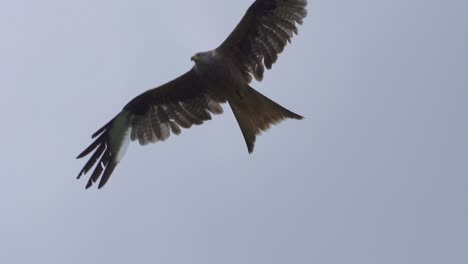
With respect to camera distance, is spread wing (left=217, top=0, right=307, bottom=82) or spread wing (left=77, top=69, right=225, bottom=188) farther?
spread wing (left=77, top=69, right=225, bottom=188)

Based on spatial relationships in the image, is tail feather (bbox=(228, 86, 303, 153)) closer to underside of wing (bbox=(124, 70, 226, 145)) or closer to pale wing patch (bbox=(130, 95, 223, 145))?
underside of wing (bbox=(124, 70, 226, 145))

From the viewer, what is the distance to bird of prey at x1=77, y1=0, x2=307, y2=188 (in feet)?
37.4

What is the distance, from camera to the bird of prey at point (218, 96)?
11406 millimetres

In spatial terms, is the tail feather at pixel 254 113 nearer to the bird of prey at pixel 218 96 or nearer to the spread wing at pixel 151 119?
the bird of prey at pixel 218 96

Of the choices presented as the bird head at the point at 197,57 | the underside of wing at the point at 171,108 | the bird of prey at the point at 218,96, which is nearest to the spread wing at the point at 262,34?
the bird of prey at the point at 218,96

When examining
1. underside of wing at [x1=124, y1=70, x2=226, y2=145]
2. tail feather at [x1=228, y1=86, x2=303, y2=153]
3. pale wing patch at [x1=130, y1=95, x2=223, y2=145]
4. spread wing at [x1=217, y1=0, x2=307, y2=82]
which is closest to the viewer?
tail feather at [x1=228, y1=86, x2=303, y2=153]

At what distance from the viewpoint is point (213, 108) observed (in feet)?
40.2

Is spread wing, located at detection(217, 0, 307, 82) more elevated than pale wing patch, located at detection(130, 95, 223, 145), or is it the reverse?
spread wing, located at detection(217, 0, 307, 82)

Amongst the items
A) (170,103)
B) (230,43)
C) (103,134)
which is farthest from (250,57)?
Answer: (103,134)

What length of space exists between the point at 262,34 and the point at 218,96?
3.08 ft

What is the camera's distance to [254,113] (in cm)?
1147

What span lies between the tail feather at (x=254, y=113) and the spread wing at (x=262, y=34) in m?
0.42

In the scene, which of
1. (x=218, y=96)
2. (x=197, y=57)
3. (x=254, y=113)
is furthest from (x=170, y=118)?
(x=254, y=113)

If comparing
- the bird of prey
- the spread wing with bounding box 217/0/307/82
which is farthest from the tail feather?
the spread wing with bounding box 217/0/307/82
